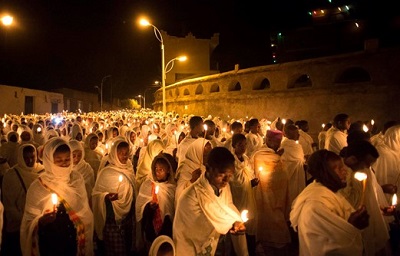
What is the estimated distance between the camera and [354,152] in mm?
4219

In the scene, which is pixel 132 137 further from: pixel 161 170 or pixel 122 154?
pixel 161 170

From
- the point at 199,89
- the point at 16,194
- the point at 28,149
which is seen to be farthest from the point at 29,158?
the point at 199,89

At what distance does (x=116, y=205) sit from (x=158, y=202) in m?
0.69

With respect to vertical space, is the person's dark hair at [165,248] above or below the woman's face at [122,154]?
below

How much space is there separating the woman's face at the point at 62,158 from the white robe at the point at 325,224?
108 inches

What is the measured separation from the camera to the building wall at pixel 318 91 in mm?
20922

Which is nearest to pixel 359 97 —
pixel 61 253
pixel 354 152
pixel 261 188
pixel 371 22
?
pixel 371 22

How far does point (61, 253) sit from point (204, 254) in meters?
1.65

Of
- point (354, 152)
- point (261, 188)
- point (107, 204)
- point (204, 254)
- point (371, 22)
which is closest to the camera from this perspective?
point (204, 254)

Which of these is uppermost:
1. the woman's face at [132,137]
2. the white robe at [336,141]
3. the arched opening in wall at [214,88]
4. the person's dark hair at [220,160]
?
the arched opening in wall at [214,88]

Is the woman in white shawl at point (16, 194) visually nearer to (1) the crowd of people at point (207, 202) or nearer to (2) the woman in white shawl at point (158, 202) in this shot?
(1) the crowd of people at point (207, 202)

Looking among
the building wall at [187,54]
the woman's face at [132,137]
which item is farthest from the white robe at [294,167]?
the building wall at [187,54]

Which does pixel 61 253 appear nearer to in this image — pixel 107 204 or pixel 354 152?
pixel 107 204

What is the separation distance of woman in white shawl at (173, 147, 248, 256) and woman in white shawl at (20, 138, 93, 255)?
1424mm
